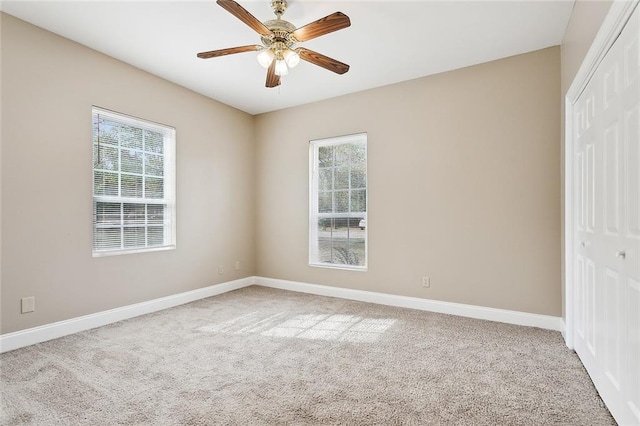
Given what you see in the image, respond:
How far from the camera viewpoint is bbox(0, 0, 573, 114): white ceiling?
254 cm

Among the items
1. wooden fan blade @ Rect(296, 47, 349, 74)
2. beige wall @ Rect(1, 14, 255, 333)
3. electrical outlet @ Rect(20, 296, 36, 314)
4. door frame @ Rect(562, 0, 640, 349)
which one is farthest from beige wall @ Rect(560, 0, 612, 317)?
electrical outlet @ Rect(20, 296, 36, 314)

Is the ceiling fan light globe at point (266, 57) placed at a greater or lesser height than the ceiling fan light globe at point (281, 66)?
greater

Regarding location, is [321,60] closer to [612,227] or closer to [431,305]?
[612,227]

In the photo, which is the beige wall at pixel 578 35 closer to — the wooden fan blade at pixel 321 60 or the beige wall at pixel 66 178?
the wooden fan blade at pixel 321 60

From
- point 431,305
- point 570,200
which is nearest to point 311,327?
point 431,305

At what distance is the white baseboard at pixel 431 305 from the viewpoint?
3.13 metres

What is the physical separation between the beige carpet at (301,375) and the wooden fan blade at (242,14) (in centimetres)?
241

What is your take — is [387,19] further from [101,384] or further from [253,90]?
[101,384]

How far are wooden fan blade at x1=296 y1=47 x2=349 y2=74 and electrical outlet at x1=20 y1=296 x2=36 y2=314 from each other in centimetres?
305

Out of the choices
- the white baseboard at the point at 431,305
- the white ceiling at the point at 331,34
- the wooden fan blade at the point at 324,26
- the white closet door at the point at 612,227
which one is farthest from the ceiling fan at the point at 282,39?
the white baseboard at the point at 431,305

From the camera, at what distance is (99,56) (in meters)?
3.22

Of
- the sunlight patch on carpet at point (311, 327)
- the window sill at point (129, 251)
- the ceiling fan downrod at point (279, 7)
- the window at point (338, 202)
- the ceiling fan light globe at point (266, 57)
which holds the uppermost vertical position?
the ceiling fan downrod at point (279, 7)

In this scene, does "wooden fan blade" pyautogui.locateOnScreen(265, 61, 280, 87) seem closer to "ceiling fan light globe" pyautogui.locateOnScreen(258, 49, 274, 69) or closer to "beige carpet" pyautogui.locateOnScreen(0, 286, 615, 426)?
"ceiling fan light globe" pyautogui.locateOnScreen(258, 49, 274, 69)

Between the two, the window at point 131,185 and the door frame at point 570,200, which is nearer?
the door frame at point 570,200
